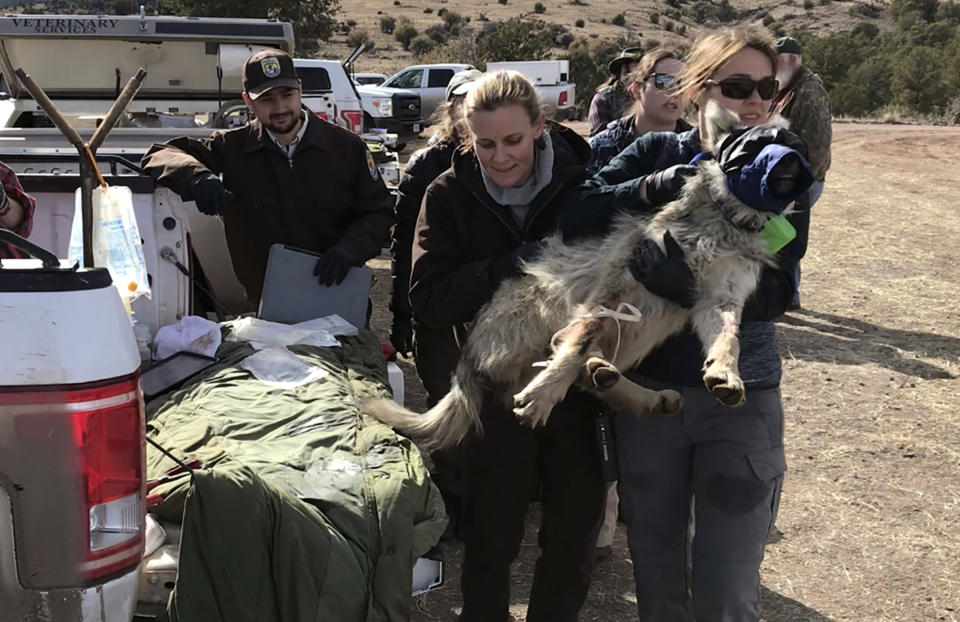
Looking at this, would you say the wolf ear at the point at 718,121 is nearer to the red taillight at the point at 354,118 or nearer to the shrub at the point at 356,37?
the red taillight at the point at 354,118

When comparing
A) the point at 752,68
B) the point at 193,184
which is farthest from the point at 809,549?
the point at 193,184

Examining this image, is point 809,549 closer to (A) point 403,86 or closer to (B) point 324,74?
(B) point 324,74

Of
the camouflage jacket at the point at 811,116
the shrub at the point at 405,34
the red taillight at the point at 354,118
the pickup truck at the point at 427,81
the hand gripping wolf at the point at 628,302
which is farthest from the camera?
the shrub at the point at 405,34

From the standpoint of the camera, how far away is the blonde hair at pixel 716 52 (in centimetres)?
269

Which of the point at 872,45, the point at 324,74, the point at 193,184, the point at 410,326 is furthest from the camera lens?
the point at 872,45

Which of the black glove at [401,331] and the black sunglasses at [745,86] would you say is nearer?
the black sunglasses at [745,86]

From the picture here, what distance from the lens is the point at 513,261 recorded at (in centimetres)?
283

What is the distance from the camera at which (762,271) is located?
270cm

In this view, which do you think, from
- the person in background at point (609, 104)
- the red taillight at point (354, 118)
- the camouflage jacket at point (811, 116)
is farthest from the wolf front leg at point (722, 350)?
the red taillight at point (354, 118)

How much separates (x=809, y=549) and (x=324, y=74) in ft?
27.1

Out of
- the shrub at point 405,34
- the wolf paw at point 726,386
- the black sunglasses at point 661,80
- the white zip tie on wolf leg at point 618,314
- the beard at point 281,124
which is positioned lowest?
the wolf paw at point 726,386

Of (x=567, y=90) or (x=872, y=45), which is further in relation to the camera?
Result: (x=872, y=45)

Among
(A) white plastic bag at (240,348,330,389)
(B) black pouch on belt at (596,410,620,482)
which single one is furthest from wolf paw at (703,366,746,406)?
(A) white plastic bag at (240,348,330,389)

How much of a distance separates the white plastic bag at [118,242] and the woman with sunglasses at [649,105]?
1924 mm
